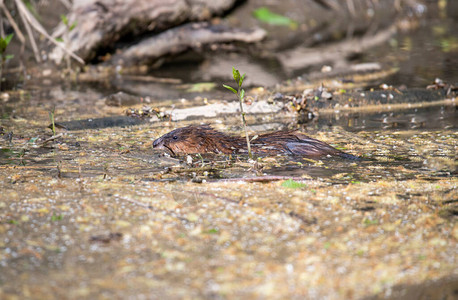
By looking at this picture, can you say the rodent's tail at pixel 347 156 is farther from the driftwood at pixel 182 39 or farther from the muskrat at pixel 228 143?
the driftwood at pixel 182 39

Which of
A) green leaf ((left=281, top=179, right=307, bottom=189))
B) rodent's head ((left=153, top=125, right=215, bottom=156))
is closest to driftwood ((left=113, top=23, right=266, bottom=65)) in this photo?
rodent's head ((left=153, top=125, right=215, bottom=156))

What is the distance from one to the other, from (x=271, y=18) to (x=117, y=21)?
19.6 feet

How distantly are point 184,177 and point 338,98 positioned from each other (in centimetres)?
365

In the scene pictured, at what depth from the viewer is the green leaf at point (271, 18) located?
1456 cm

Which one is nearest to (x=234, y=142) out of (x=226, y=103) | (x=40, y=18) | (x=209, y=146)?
(x=209, y=146)

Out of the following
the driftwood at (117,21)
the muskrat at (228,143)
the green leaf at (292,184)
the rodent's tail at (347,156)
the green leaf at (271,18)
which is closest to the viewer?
the green leaf at (292,184)

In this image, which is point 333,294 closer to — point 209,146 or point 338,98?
point 209,146

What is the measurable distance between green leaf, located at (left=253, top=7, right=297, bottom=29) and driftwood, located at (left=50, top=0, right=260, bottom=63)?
12.4 ft

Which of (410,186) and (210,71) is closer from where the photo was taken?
(410,186)

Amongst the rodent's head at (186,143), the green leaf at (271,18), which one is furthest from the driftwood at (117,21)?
the rodent's head at (186,143)

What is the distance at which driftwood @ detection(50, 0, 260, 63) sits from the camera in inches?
376

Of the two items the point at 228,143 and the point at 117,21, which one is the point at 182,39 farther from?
the point at 228,143

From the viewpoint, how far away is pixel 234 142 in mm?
4926

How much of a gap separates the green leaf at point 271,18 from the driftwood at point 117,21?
3.78 meters
